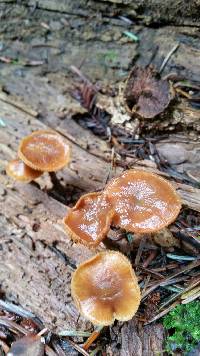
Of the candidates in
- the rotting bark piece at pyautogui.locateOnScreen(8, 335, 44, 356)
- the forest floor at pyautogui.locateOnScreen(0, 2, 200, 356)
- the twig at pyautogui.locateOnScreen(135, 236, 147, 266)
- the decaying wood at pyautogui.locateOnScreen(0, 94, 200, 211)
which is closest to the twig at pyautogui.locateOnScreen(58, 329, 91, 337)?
the forest floor at pyautogui.locateOnScreen(0, 2, 200, 356)

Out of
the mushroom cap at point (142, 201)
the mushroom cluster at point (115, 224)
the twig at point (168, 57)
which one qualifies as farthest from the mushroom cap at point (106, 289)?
the twig at point (168, 57)

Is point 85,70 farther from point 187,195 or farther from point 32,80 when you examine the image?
point 187,195

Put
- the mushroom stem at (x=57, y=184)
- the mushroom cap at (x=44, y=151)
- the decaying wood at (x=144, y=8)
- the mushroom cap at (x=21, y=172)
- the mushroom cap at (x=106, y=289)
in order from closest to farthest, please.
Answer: the mushroom cap at (x=106, y=289), the mushroom cap at (x=44, y=151), the mushroom cap at (x=21, y=172), the mushroom stem at (x=57, y=184), the decaying wood at (x=144, y=8)

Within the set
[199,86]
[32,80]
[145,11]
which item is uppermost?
[145,11]

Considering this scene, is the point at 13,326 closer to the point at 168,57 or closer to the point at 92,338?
the point at 92,338

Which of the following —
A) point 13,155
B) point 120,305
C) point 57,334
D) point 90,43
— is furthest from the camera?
point 90,43

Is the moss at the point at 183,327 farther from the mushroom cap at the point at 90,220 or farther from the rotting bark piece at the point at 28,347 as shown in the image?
the rotting bark piece at the point at 28,347

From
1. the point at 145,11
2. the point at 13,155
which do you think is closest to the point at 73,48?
the point at 145,11
